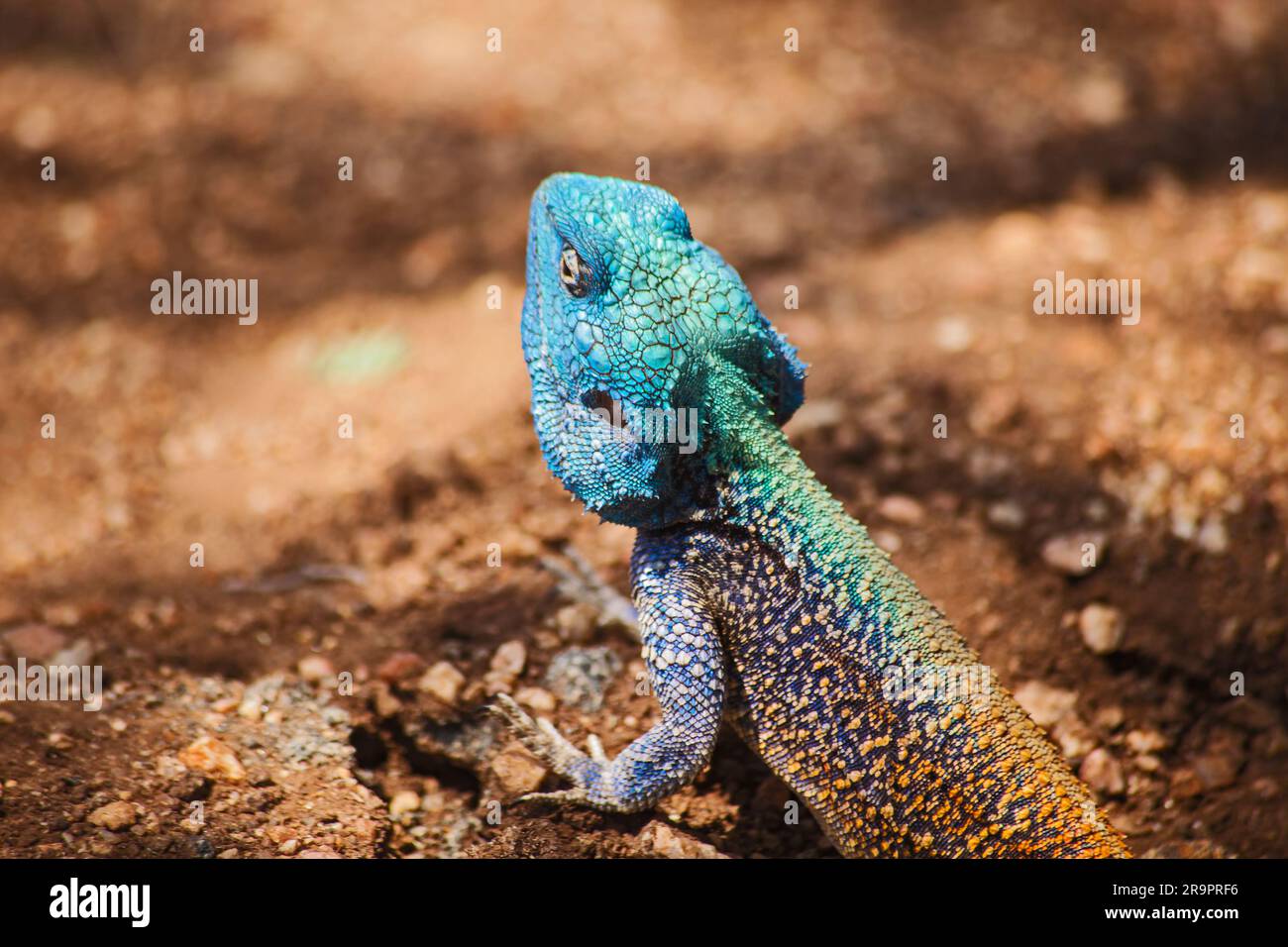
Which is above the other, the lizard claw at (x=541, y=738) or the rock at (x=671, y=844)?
the lizard claw at (x=541, y=738)

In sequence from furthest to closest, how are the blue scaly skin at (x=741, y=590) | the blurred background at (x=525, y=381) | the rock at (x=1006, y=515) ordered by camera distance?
the rock at (x=1006, y=515)
the blurred background at (x=525, y=381)
the blue scaly skin at (x=741, y=590)

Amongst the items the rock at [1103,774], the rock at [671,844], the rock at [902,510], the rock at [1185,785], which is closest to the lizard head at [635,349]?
the rock at [671,844]

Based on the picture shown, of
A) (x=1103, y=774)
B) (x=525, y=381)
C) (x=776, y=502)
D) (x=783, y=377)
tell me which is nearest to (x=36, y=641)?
(x=525, y=381)

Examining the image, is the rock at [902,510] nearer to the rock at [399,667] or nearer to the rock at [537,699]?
the rock at [537,699]

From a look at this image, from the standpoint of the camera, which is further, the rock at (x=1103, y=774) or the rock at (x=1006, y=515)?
the rock at (x=1006, y=515)

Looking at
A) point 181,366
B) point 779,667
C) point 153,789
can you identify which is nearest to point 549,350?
point 779,667
